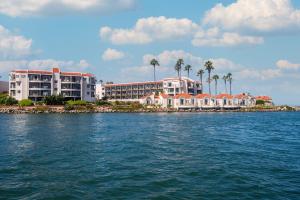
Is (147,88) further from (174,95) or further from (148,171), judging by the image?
(148,171)

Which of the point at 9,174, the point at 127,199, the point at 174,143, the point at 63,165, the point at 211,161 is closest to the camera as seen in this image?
the point at 127,199

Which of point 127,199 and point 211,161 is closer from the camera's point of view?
point 127,199

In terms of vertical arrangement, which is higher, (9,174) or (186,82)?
(186,82)

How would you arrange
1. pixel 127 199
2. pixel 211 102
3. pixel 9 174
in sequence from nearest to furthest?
pixel 127 199, pixel 9 174, pixel 211 102

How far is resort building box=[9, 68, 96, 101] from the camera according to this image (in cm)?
13138

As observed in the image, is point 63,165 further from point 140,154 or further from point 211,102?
point 211,102

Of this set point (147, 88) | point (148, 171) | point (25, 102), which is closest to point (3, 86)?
point (25, 102)

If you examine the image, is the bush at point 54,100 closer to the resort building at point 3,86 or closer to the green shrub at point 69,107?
the green shrub at point 69,107

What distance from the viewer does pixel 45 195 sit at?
18.2m

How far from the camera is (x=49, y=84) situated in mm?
136625

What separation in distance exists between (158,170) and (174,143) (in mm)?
15670

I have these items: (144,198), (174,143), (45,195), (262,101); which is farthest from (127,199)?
(262,101)

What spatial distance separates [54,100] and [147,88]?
63.9m

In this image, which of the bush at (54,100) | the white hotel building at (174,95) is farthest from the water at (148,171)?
the white hotel building at (174,95)
